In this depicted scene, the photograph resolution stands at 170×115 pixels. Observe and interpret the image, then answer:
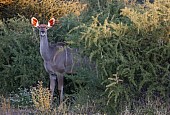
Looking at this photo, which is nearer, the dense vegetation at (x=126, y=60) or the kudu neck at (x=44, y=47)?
the dense vegetation at (x=126, y=60)

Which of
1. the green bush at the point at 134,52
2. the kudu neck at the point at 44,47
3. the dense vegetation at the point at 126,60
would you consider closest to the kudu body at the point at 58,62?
the kudu neck at the point at 44,47

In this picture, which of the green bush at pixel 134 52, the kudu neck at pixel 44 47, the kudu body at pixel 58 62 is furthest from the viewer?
the kudu body at pixel 58 62

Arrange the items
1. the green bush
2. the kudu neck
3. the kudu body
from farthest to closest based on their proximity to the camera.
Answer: the kudu body → the kudu neck → the green bush

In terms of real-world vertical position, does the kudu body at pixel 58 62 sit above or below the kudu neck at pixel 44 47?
below

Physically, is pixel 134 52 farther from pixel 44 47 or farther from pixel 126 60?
pixel 44 47

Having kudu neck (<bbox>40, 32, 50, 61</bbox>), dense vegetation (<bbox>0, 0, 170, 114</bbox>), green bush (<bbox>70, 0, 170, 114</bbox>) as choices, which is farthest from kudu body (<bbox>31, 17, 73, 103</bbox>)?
green bush (<bbox>70, 0, 170, 114</bbox>)

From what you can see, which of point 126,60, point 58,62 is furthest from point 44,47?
point 126,60

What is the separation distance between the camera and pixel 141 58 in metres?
8.05

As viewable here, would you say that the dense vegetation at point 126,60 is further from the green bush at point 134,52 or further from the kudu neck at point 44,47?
the kudu neck at point 44,47

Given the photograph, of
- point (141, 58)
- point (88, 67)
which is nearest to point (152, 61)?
point (141, 58)

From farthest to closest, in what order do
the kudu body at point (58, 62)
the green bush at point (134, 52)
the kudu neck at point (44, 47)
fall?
the kudu body at point (58, 62), the kudu neck at point (44, 47), the green bush at point (134, 52)

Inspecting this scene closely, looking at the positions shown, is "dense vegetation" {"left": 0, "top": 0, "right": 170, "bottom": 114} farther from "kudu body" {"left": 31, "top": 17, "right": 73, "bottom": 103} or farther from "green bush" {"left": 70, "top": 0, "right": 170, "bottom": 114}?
"kudu body" {"left": 31, "top": 17, "right": 73, "bottom": 103}

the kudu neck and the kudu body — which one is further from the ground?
the kudu neck

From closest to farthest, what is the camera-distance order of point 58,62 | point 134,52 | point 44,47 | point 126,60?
point 126,60 < point 134,52 < point 44,47 < point 58,62
